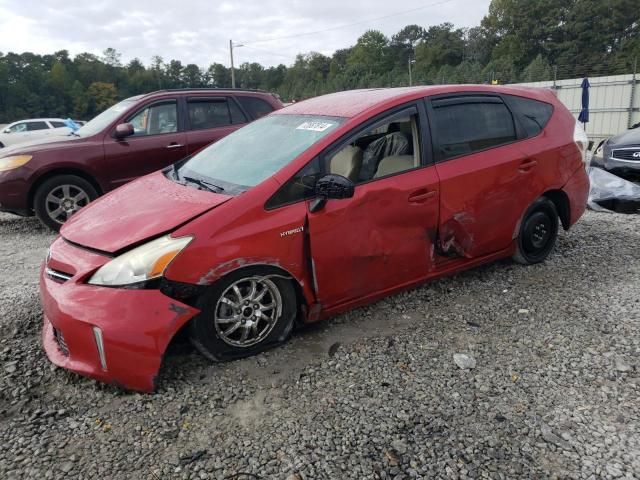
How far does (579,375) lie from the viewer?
2838mm

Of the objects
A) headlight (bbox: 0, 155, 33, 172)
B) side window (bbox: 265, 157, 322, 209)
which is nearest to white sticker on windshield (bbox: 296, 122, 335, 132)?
side window (bbox: 265, 157, 322, 209)

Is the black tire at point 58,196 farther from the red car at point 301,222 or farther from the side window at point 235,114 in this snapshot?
the red car at point 301,222

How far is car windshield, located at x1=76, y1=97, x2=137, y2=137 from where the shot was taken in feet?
21.7

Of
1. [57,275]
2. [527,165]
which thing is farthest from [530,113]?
[57,275]

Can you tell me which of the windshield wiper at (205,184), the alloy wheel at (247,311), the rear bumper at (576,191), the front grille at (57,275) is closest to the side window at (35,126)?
the windshield wiper at (205,184)

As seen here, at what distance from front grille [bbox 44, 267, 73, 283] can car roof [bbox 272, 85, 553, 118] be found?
1.98 metres

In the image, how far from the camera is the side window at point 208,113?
277 inches

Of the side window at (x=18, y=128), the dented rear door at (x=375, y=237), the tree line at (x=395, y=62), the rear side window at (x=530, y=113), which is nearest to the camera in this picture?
the dented rear door at (x=375, y=237)

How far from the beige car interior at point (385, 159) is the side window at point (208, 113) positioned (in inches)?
158

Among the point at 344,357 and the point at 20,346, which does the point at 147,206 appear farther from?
the point at 344,357

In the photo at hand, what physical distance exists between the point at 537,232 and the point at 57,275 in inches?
149

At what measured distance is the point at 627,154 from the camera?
286 inches

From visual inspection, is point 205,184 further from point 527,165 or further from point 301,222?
point 527,165

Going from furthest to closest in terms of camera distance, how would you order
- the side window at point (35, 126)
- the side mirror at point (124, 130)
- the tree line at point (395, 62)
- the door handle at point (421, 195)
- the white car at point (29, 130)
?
the tree line at point (395, 62) < the side window at point (35, 126) < the white car at point (29, 130) < the side mirror at point (124, 130) < the door handle at point (421, 195)
